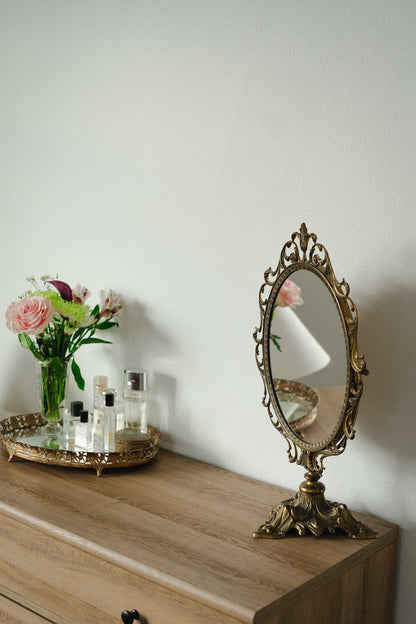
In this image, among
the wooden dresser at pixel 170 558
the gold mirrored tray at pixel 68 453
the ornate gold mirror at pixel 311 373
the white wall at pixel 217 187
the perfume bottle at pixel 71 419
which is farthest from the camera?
the perfume bottle at pixel 71 419

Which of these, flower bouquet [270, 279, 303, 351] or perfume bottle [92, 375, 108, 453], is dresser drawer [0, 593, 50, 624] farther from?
flower bouquet [270, 279, 303, 351]

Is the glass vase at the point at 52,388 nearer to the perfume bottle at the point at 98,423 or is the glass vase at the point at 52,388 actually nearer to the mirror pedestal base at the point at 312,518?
the perfume bottle at the point at 98,423

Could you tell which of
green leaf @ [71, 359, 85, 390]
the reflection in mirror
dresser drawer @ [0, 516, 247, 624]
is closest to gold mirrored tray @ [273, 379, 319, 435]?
the reflection in mirror

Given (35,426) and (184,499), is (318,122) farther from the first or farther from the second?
(35,426)

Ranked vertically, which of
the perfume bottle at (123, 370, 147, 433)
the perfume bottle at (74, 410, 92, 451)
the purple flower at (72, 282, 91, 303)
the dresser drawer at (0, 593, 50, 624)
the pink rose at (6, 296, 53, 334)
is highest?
the purple flower at (72, 282, 91, 303)

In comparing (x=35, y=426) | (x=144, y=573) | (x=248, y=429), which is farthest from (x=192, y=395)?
(x=144, y=573)

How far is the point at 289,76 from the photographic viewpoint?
1516 mm

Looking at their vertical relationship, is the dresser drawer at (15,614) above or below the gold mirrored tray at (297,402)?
below

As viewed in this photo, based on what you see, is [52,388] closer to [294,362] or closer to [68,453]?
[68,453]

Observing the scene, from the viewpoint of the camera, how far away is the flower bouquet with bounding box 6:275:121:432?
170 cm

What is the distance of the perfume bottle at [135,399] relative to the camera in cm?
173

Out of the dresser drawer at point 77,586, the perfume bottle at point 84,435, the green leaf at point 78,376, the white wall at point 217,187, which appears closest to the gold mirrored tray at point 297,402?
the white wall at point 217,187

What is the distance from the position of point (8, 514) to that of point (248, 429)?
1.75 ft

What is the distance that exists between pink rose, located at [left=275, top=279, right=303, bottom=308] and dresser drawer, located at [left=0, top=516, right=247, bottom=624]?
1.77 feet
